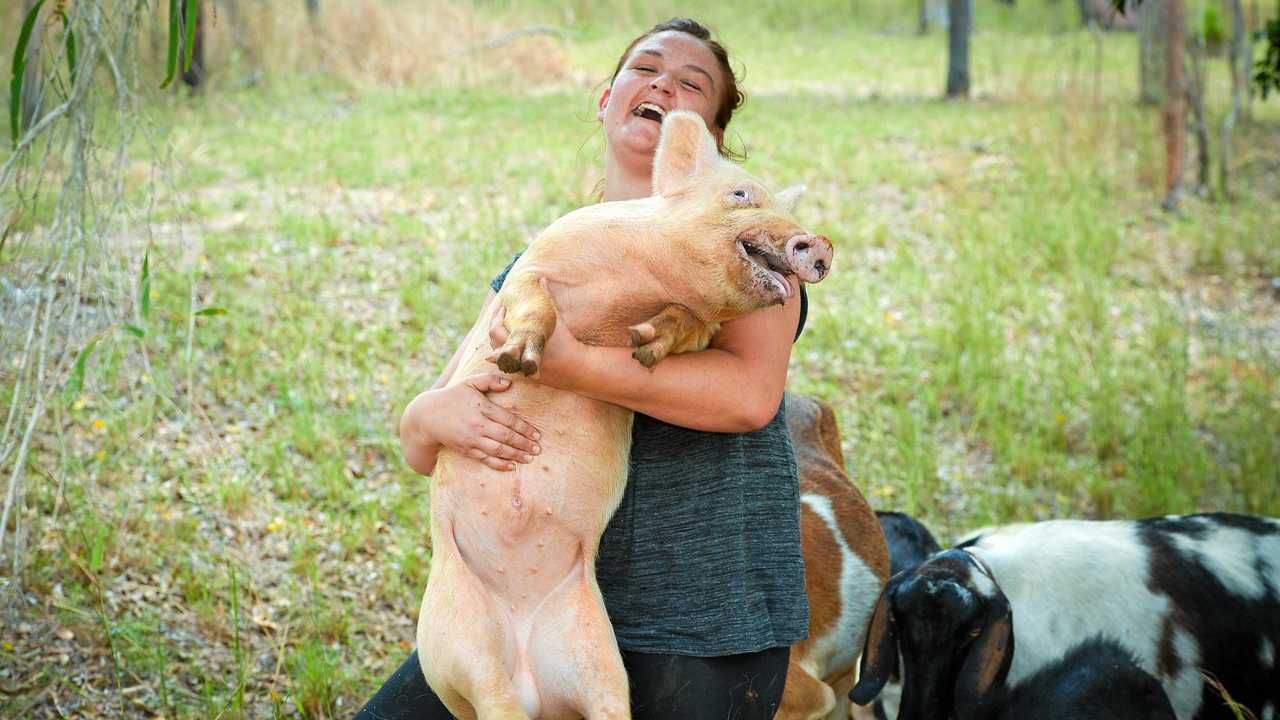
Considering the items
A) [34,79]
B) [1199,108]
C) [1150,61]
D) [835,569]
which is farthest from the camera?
[1150,61]

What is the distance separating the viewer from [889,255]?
7.34 m

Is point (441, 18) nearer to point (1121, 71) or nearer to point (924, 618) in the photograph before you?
point (1121, 71)

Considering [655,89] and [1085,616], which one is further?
[1085,616]

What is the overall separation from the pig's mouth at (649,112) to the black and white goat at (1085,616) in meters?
1.20

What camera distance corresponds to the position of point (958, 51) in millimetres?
13172

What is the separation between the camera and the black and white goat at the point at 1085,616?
2721 mm

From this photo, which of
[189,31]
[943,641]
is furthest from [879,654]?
[189,31]

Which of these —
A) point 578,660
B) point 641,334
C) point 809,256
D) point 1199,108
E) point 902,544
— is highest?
point 809,256

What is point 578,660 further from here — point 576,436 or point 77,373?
point 77,373

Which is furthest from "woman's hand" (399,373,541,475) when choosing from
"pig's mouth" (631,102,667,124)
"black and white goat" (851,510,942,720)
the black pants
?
"black and white goat" (851,510,942,720)

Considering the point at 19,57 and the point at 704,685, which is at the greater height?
the point at 19,57

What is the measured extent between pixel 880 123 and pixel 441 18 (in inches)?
209

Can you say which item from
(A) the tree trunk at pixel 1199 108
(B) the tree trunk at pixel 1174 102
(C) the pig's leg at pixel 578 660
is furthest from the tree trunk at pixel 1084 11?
(C) the pig's leg at pixel 578 660

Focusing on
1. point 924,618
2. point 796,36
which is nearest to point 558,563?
point 924,618
